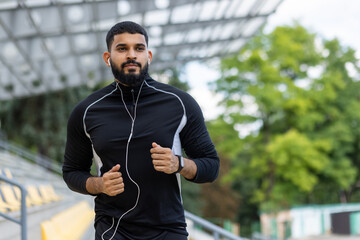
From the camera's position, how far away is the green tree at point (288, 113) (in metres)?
20.8

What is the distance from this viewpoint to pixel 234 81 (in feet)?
72.1

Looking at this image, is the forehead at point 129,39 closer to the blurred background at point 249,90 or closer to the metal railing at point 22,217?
the metal railing at point 22,217

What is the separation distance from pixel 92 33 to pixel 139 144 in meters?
14.5

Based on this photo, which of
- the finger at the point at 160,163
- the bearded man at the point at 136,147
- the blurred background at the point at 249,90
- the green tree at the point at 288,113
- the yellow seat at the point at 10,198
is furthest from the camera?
the green tree at the point at 288,113

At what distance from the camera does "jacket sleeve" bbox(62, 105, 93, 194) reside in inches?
79.0

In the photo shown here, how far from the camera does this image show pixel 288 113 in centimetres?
2280

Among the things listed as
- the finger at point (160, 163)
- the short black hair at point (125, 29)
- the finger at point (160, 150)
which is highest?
the short black hair at point (125, 29)

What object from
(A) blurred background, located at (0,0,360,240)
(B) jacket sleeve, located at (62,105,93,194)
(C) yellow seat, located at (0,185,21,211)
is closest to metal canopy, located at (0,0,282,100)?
(A) blurred background, located at (0,0,360,240)

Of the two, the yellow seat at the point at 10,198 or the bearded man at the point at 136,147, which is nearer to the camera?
the bearded man at the point at 136,147

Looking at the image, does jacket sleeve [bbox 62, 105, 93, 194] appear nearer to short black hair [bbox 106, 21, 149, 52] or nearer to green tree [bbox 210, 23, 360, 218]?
short black hair [bbox 106, 21, 149, 52]

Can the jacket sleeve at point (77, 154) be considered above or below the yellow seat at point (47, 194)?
above

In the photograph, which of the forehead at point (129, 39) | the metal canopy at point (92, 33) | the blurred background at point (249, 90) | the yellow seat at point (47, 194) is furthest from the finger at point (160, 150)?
the blurred background at point (249, 90)

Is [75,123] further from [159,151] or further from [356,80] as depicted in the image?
[356,80]

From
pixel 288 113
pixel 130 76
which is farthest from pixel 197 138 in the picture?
pixel 288 113
